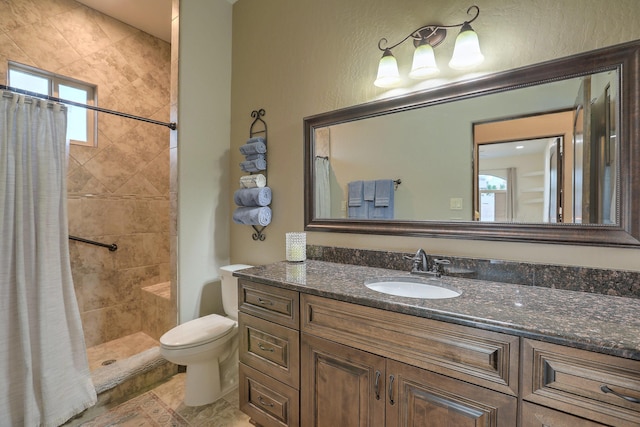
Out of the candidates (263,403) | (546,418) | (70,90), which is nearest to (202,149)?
(70,90)

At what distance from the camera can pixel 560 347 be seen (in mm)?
788

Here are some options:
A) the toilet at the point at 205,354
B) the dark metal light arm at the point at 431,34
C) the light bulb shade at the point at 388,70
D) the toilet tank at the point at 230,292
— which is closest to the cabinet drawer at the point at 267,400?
the toilet at the point at 205,354

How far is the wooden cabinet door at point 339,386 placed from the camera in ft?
3.65

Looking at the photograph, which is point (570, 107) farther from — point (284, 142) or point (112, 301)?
point (112, 301)

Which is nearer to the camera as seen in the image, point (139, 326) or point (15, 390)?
point (15, 390)

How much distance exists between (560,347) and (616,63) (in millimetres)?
1119

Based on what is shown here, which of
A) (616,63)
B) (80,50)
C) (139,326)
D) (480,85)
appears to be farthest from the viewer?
(139,326)

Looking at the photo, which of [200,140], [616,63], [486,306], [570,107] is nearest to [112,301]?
[200,140]

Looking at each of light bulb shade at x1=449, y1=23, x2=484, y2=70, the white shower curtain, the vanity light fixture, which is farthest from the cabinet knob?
light bulb shade at x1=449, y1=23, x2=484, y2=70

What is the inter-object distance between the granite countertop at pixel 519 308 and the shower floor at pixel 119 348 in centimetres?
179

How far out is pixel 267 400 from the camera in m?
1.48

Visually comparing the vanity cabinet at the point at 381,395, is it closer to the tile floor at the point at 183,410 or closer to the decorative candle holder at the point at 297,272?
the decorative candle holder at the point at 297,272

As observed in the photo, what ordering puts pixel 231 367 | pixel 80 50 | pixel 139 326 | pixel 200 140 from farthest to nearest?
pixel 139 326
pixel 80 50
pixel 200 140
pixel 231 367

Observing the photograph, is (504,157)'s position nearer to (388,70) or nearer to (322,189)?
(388,70)
